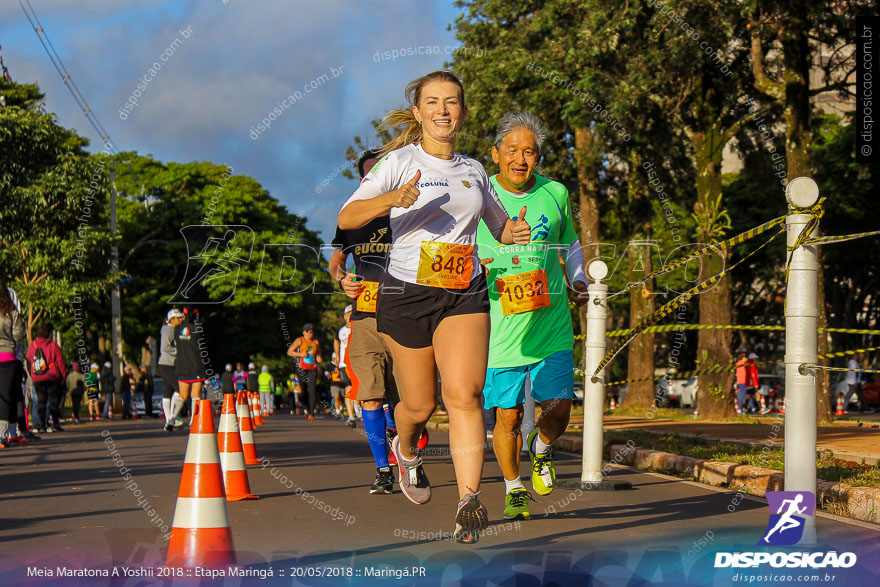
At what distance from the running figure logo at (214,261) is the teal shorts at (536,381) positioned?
3577 cm

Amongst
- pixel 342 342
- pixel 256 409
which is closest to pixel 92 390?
pixel 256 409

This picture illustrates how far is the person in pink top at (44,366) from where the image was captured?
18.0m

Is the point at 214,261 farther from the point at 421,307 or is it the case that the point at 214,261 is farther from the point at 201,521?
the point at 201,521

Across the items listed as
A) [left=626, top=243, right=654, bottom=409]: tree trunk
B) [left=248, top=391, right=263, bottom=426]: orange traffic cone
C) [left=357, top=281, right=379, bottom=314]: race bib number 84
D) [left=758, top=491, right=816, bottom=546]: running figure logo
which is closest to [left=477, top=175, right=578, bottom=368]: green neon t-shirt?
[left=357, top=281, right=379, bottom=314]: race bib number 84

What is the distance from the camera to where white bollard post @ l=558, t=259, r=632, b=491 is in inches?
319

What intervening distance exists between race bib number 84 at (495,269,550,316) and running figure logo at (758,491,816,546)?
7.41 feet

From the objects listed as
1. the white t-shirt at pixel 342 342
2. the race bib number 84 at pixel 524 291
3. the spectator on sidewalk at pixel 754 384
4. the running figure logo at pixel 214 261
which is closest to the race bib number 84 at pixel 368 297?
the race bib number 84 at pixel 524 291

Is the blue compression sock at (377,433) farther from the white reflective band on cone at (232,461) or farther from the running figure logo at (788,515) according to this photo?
the running figure logo at (788,515)

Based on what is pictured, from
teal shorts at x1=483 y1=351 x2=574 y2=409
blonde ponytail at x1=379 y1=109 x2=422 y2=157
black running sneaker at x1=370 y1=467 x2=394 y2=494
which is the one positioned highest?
blonde ponytail at x1=379 y1=109 x2=422 y2=157

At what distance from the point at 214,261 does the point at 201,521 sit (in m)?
41.9

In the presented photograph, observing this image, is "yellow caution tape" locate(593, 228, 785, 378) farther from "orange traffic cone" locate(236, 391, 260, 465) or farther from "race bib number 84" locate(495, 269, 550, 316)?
"orange traffic cone" locate(236, 391, 260, 465)

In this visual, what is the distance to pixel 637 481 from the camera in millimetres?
9109

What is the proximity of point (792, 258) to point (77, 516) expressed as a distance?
4.34 metres

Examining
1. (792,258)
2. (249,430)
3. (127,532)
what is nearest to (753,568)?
(792,258)
